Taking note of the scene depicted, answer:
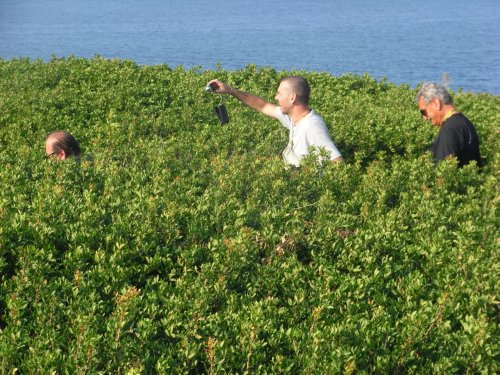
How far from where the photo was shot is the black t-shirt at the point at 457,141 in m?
7.82

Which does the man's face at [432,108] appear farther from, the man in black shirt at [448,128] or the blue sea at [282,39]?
the blue sea at [282,39]

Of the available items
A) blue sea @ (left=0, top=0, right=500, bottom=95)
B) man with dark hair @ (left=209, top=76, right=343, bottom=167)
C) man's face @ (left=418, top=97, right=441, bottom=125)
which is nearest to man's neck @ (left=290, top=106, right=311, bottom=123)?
man with dark hair @ (left=209, top=76, right=343, bottom=167)

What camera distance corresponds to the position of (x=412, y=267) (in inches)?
189

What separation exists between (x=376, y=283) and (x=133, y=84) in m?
9.16

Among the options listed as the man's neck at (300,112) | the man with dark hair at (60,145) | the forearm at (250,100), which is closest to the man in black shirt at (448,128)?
the man's neck at (300,112)

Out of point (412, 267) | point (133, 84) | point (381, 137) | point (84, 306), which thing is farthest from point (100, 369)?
point (133, 84)

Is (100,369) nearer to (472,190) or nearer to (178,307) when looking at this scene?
(178,307)

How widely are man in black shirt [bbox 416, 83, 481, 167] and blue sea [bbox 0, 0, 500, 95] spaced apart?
75.8 ft

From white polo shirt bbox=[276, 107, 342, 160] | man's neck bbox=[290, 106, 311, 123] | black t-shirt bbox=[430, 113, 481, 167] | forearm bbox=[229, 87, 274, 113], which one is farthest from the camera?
forearm bbox=[229, 87, 274, 113]

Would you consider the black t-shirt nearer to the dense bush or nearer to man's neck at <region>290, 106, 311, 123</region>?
the dense bush

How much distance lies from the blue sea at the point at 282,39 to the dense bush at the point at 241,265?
24362mm

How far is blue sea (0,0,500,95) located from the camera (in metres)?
44.8

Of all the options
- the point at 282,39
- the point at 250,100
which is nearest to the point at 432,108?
the point at 250,100

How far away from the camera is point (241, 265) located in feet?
14.3
